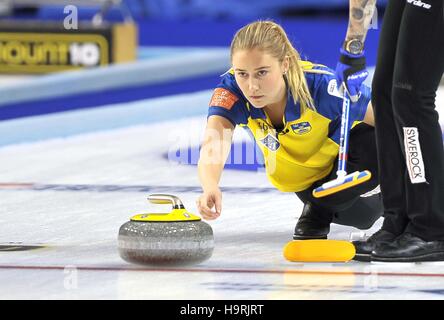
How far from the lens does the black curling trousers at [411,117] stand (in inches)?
140

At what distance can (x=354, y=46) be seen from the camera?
12.3ft

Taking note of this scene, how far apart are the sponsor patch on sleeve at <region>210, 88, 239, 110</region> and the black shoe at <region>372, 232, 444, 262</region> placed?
27.3 inches

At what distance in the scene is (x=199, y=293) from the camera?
124 inches

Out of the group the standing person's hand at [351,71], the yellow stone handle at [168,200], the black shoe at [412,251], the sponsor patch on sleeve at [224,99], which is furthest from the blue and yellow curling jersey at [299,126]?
the black shoe at [412,251]

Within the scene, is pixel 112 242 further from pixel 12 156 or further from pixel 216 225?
pixel 12 156

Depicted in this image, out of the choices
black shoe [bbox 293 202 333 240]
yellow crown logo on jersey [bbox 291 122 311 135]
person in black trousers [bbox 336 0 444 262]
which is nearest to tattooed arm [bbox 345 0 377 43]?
person in black trousers [bbox 336 0 444 262]

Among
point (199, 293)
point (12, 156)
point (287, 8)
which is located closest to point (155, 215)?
point (199, 293)

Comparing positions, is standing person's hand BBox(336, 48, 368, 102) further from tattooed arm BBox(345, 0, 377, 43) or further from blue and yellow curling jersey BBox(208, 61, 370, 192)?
blue and yellow curling jersey BBox(208, 61, 370, 192)

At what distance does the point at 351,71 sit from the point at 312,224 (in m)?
0.66

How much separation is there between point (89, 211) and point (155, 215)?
1.32 metres

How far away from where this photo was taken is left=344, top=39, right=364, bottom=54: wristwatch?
3.74 metres

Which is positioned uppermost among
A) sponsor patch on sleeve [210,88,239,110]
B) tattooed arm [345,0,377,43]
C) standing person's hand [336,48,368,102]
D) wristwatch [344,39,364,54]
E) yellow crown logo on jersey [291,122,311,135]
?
tattooed arm [345,0,377,43]

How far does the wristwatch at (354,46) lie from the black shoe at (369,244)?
571 millimetres

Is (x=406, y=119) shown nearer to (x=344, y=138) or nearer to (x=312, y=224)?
(x=344, y=138)
